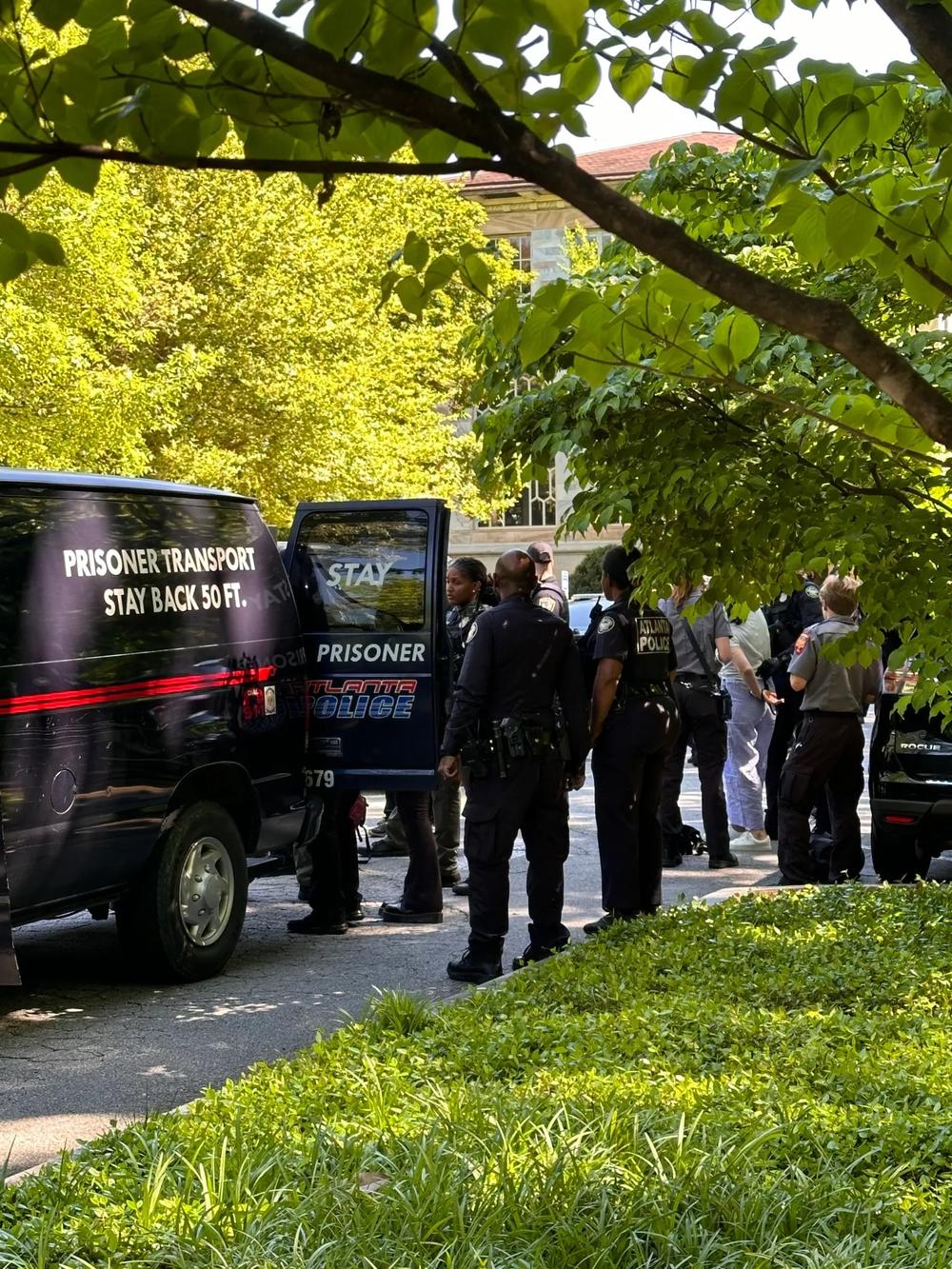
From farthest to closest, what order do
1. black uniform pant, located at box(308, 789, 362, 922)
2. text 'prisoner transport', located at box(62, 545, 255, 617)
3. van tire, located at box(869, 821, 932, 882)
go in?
van tire, located at box(869, 821, 932, 882) < black uniform pant, located at box(308, 789, 362, 922) < text 'prisoner transport', located at box(62, 545, 255, 617)

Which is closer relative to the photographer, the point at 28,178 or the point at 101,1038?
the point at 28,178

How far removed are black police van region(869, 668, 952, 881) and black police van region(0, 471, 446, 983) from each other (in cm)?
294

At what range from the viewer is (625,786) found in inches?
340

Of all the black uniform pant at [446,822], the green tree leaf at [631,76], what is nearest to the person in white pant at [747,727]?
the black uniform pant at [446,822]

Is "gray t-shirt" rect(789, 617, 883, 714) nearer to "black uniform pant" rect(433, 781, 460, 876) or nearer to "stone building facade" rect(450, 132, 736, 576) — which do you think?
"black uniform pant" rect(433, 781, 460, 876)

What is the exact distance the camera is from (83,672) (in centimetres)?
692

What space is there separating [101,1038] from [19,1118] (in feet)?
3.65

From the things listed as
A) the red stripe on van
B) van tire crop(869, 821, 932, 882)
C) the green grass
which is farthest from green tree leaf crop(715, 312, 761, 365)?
van tire crop(869, 821, 932, 882)

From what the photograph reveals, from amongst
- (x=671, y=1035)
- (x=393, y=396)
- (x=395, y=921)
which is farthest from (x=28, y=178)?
(x=393, y=396)

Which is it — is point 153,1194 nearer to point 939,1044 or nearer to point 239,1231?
point 239,1231

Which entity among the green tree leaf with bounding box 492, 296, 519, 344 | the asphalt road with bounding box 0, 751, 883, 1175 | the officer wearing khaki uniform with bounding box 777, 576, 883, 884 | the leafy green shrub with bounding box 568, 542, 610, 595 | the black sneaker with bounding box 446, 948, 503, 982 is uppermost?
the leafy green shrub with bounding box 568, 542, 610, 595

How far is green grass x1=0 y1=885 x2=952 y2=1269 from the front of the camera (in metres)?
3.57

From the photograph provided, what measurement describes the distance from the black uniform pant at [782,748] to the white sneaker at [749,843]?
0.24 meters

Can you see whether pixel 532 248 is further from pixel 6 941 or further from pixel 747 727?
pixel 6 941
